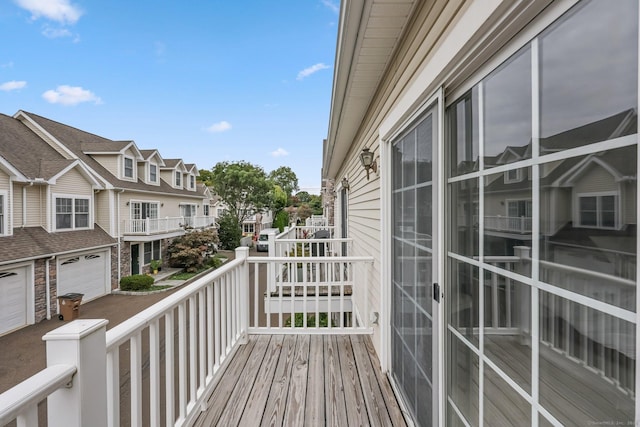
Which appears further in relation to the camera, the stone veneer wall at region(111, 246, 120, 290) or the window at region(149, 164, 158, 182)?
the window at region(149, 164, 158, 182)

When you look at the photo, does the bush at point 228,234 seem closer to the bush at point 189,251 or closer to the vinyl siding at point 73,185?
the bush at point 189,251

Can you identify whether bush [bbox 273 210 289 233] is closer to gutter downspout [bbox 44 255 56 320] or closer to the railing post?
gutter downspout [bbox 44 255 56 320]

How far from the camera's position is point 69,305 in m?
9.23

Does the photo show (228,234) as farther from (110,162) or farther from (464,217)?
(464,217)

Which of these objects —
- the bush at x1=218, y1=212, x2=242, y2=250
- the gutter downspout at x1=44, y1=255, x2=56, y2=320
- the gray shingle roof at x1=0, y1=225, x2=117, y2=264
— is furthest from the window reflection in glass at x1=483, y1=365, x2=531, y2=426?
the bush at x1=218, y1=212, x2=242, y2=250

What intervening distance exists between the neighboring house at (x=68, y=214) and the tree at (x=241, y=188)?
677cm

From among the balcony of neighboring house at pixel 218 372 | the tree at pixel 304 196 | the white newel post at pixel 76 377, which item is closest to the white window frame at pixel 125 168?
the balcony of neighboring house at pixel 218 372

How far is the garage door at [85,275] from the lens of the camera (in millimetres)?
9953

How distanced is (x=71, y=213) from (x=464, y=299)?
13.4 metres

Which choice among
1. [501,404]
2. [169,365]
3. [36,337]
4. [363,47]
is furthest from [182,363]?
[36,337]

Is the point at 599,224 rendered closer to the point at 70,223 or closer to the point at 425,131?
the point at 425,131

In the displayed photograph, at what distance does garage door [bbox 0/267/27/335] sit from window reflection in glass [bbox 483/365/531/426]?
11.5m

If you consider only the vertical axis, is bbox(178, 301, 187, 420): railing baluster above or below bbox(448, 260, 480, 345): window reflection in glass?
below

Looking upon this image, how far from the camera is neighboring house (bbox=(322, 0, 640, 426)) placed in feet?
2.23
